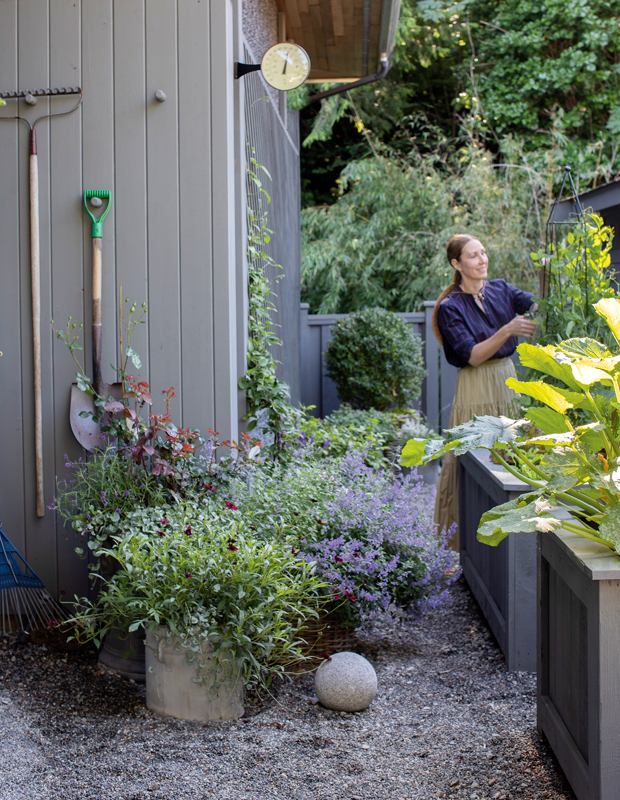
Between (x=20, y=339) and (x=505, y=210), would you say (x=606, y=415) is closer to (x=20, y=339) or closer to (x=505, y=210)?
(x=20, y=339)

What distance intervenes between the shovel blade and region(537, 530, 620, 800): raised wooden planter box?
1.64m

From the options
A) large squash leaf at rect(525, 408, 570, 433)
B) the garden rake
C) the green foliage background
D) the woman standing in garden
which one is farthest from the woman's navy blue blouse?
the green foliage background

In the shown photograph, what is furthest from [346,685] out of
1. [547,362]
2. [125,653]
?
[547,362]

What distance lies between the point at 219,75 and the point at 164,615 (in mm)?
1943

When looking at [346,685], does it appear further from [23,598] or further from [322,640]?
[23,598]

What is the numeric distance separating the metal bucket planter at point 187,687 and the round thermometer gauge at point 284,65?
2.19 meters

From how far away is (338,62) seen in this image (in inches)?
206

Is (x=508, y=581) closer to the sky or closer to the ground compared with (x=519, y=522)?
closer to the ground

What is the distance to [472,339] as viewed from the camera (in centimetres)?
316

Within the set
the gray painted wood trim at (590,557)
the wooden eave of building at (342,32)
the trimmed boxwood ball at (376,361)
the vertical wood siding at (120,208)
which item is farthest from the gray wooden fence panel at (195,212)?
the trimmed boxwood ball at (376,361)

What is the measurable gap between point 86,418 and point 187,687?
115 centimetres

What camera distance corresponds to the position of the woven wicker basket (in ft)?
7.34

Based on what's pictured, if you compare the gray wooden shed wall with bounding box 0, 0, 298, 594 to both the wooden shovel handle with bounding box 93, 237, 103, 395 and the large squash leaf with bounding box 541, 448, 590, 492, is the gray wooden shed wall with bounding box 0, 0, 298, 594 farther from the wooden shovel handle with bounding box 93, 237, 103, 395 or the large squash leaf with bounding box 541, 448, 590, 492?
the large squash leaf with bounding box 541, 448, 590, 492

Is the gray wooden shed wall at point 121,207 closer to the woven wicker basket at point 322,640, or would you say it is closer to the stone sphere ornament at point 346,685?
the woven wicker basket at point 322,640
